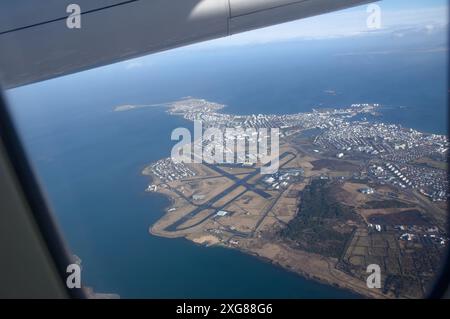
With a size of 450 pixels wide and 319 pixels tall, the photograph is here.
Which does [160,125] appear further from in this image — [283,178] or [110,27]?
[110,27]

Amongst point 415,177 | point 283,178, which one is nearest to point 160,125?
point 283,178

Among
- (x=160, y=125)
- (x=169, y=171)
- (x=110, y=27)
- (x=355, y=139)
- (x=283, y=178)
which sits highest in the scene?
(x=160, y=125)

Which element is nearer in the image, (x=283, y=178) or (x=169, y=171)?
(x=283, y=178)

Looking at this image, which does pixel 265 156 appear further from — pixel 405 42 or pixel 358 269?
pixel 405 42

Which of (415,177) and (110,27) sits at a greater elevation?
(110,27)

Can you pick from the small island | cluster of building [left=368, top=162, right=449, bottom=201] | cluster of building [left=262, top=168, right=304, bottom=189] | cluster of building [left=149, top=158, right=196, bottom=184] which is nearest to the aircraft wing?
the small island

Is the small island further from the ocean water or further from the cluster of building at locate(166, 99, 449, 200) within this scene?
the ocean water

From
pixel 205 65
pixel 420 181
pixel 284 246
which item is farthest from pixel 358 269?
pixel 205 65
